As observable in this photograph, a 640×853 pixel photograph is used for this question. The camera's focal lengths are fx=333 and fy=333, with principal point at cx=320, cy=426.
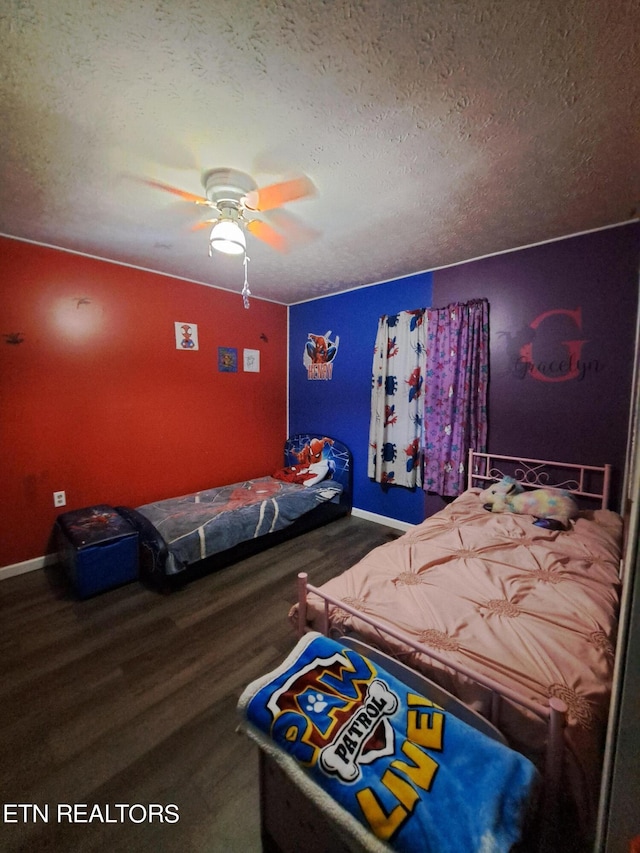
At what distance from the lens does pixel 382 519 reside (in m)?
3.64

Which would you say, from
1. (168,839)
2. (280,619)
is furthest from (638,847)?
(280,619)

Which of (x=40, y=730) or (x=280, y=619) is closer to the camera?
(x=40, y=730)

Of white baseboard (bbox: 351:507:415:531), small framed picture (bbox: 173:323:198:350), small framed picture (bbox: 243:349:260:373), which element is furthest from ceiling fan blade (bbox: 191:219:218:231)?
white baseboard (bbox: 351:507:415:531)

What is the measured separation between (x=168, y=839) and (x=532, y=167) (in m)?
3.07

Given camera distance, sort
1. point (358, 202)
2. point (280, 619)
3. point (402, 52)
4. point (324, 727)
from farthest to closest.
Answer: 1. point (280, 619)
2. point (358, 202)
3. point (402, 52)
4. point (324, 727)

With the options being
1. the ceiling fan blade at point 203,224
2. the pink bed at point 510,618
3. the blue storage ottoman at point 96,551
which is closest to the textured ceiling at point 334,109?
the ceiling fan blade at point 203,224

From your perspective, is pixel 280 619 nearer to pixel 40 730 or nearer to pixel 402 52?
pixel 40 730

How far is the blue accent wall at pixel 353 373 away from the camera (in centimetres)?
339

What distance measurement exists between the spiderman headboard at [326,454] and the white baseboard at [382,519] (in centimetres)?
15

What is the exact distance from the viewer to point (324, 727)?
869 mm

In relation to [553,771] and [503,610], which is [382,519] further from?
[553,771]

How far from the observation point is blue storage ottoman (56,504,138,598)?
2236 mm

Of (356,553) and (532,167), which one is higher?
(532,167)

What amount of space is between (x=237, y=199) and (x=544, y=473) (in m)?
2.81
